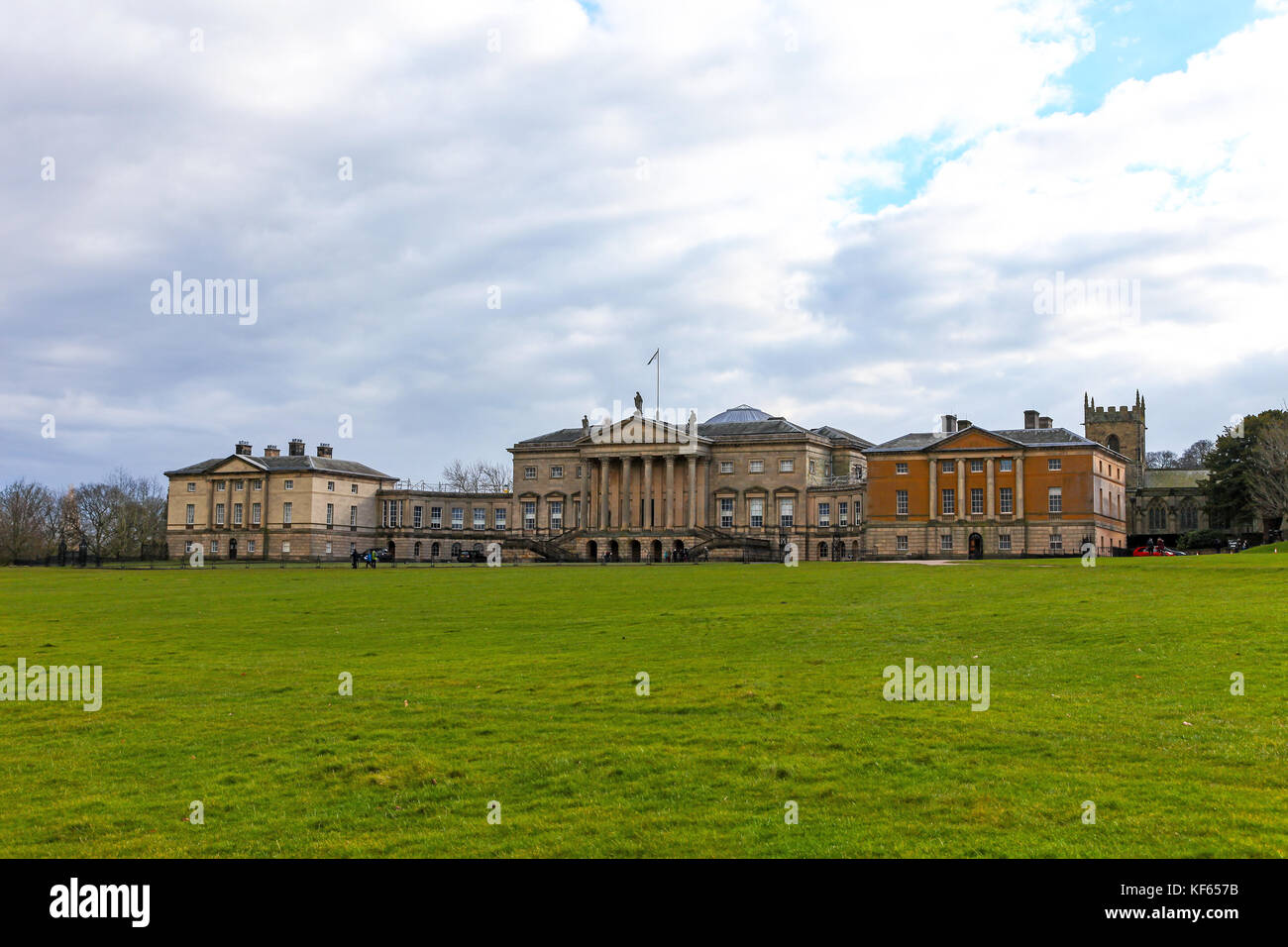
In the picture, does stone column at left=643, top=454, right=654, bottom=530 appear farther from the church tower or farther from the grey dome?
the church tower

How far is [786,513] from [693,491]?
9087 mm

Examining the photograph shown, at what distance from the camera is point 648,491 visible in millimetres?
113312

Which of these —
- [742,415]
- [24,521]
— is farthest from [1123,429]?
[24,521]

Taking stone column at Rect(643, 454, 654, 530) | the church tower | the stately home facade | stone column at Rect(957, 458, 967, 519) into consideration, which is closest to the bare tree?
the stately home facade

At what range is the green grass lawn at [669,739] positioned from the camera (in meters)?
11.6

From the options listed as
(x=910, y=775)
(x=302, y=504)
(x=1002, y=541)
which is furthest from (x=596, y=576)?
(x=302, y=504)

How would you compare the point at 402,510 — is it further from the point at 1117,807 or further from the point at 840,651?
the point at 1117,807

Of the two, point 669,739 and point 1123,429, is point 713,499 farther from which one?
point 669,739

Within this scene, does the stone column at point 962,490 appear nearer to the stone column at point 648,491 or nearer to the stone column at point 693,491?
the stone column at point 693,491

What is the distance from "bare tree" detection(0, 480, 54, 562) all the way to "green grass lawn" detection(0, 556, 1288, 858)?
92125 millimetres
